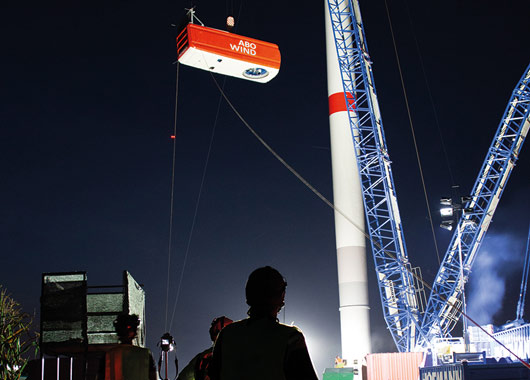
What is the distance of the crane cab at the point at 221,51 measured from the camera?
17.8m

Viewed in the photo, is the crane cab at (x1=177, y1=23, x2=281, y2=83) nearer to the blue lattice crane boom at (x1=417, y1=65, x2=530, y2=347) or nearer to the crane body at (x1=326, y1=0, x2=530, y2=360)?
the crane body at (x1=326, y1=0, x2=530, y2=360)

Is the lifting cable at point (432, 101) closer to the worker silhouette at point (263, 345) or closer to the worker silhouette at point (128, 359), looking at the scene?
the worker silhouette at point (128, 359)

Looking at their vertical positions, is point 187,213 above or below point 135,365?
above

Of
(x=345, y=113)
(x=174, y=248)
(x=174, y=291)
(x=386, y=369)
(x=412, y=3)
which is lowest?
(x=386, y=369)

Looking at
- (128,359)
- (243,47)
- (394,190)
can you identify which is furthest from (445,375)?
(128,359)

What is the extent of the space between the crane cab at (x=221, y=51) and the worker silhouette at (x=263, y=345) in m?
15.2

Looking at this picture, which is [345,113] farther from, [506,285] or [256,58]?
[256,58]

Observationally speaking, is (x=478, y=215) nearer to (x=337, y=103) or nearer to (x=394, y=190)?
(x=394, y=190)

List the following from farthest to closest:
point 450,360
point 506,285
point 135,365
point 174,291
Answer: point 506,285 → point 174,291 → point 450,360 → point 135,365

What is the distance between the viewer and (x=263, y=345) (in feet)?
10.00

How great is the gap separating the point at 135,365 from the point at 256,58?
14.1 m

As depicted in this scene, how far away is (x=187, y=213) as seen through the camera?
40406 millimetres

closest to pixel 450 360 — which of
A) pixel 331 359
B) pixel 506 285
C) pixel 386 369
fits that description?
pixel 386 369

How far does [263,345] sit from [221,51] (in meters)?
15.5
